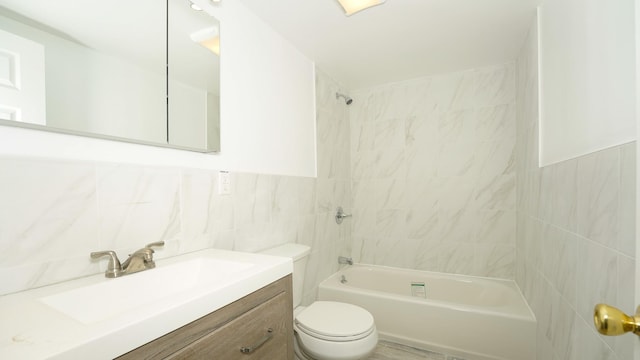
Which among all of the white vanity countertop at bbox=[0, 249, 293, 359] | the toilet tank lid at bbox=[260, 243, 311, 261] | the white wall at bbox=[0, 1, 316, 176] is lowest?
the toilet tank lid at bbox=[260, 243, 311, 261]

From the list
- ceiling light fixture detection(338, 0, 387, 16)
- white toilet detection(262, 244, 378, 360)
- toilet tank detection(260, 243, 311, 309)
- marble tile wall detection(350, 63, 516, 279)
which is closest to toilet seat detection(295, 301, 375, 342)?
white toilet detection(262, 244, 378, 360)

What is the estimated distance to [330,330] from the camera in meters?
1.46

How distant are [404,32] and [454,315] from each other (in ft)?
6.38

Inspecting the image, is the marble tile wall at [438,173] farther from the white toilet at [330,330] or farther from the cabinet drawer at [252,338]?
the cabinet drawer at [252,338]

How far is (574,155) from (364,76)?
185 cm

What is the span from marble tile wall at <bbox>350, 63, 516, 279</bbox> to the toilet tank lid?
128cm

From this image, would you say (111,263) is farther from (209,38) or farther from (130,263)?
(209,38)

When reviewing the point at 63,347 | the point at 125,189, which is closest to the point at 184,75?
the point at 125,189

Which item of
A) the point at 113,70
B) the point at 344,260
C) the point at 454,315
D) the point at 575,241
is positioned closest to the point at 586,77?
the point at 575,241

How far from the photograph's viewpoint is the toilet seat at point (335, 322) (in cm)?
143

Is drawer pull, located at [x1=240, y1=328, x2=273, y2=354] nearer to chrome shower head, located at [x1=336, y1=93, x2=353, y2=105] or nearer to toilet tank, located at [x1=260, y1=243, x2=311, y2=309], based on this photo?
toilet tank, located at [x1=260, y1=243, x2=311, y2=309]

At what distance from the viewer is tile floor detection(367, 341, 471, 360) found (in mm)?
1931

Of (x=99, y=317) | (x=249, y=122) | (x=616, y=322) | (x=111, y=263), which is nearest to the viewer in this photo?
(x=616, y=322)

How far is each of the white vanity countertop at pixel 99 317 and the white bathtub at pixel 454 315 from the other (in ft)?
4.67
